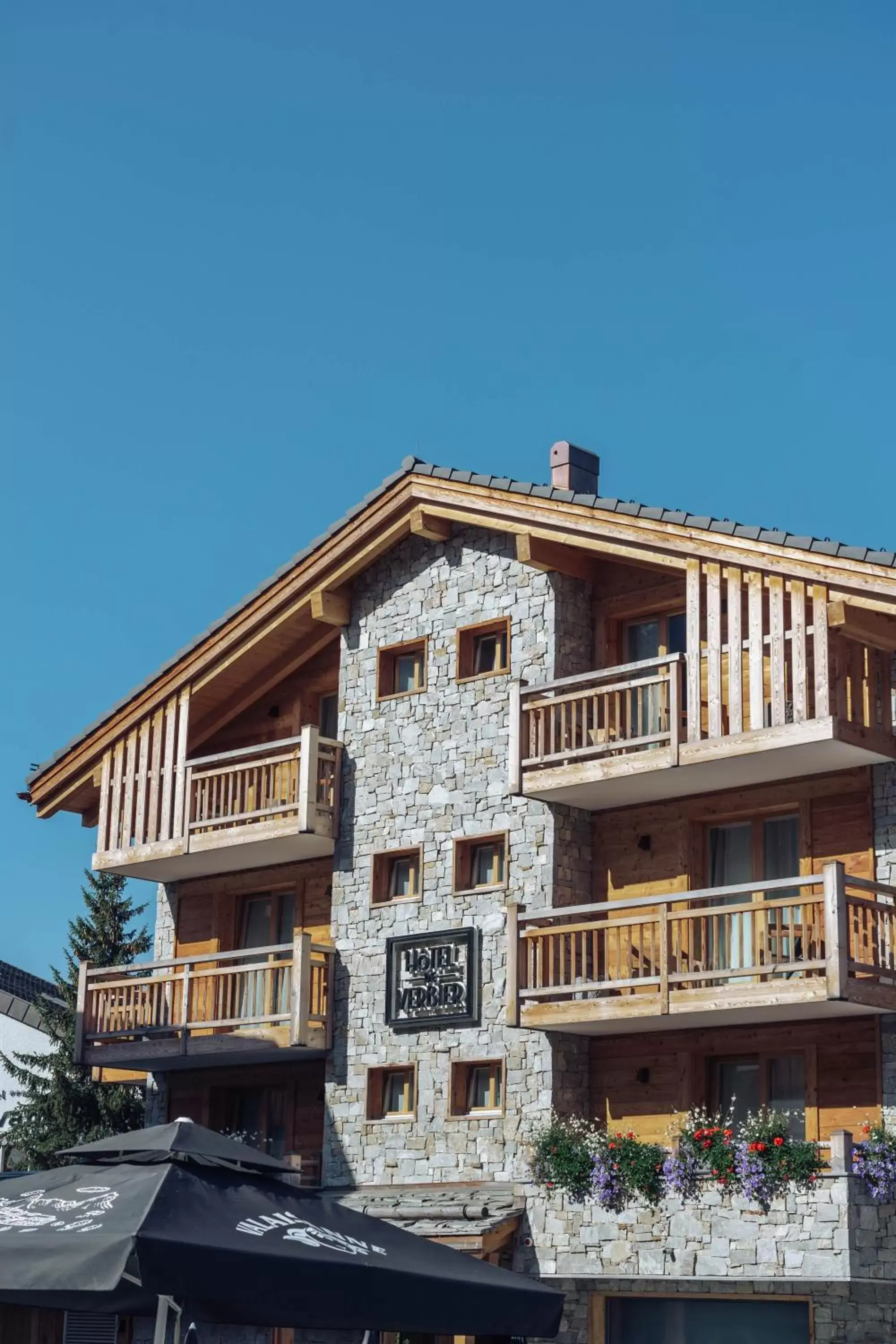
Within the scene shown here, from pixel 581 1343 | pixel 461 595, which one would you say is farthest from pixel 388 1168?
pixel 461 595

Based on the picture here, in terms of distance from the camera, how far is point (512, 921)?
77.1 ft

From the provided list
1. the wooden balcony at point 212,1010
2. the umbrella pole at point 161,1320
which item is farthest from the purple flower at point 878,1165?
the umbrella pole at point 161,1320

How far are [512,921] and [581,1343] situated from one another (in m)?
5.06

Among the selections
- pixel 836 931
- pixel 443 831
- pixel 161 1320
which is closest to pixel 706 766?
pixel 836 931

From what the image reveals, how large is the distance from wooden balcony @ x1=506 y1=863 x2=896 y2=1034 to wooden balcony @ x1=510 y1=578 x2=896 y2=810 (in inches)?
57.7

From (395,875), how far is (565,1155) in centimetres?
547

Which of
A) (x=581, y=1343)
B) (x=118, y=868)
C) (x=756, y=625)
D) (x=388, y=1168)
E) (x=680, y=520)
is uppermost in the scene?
(x=680, y=520)

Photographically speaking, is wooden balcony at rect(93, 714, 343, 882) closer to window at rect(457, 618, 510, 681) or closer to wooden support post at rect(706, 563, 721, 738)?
window at rect(457, 618, 510, 681)

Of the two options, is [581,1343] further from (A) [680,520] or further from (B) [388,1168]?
(A) [680,520]

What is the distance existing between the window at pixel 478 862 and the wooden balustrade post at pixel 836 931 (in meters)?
5.83

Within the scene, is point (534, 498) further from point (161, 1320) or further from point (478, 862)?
point (161, 1320)

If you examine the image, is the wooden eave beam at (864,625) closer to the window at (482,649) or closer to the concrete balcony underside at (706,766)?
the concrete balcony underside at (706,766)

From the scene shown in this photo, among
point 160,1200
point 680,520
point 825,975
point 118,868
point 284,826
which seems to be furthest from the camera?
point 118,868

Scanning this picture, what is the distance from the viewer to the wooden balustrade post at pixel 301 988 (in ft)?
84.0
